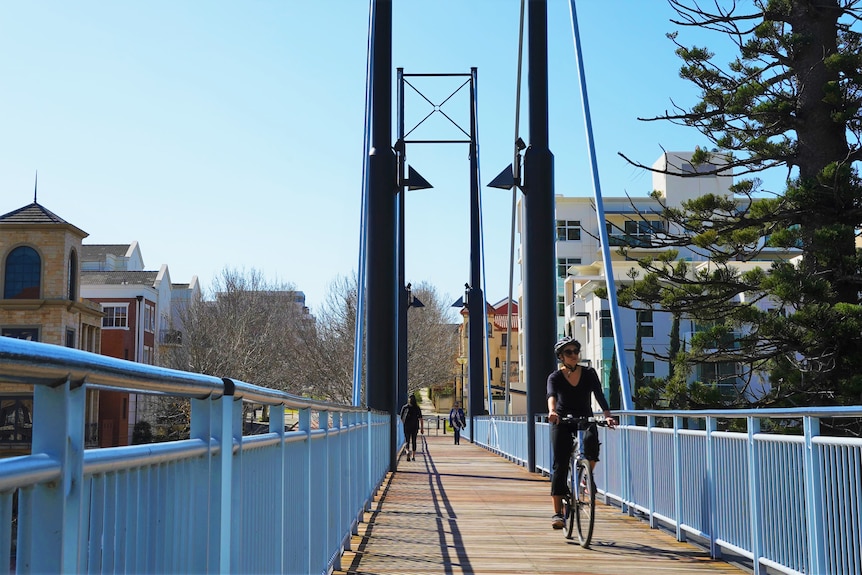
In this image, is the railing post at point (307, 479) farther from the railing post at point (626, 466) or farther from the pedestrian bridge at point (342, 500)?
the railing post at point (626, 466)

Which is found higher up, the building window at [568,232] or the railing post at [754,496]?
the building window at [568,232]

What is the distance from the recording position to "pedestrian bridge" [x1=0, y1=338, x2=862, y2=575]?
5.73ft

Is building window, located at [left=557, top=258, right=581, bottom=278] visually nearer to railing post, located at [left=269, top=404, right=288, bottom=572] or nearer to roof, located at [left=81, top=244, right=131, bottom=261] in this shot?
roof, located at [left=81, top=244, right=131, bottom=261]

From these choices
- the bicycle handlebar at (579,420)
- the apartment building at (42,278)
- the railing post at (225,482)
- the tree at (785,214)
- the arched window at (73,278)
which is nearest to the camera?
the railing post at (225,482)

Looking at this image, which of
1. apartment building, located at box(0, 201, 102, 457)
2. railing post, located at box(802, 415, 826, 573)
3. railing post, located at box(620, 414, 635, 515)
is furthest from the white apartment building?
railing post, located at box(802, 415, 826, 573)

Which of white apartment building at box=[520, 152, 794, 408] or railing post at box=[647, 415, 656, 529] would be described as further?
white apartment building at box=[520, 152, 794, 408]

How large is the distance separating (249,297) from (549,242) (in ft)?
180

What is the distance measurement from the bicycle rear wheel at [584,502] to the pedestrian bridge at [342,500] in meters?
0.17

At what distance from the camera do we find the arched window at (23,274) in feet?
175

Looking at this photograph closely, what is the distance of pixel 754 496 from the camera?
6.48 metres

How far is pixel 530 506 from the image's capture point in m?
11.9

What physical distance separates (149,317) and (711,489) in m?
63.6

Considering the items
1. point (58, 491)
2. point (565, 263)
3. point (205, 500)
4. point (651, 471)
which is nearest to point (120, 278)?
point (565, 263)

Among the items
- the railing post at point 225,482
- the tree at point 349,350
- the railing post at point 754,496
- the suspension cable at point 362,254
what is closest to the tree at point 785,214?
the suspension cable at point 362,254
